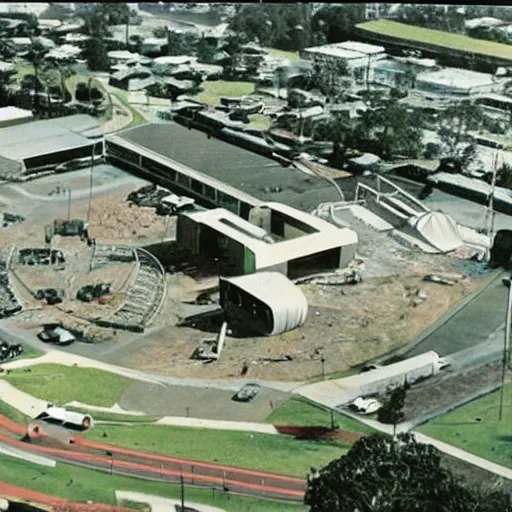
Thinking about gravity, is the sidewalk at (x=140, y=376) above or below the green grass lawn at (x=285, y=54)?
below

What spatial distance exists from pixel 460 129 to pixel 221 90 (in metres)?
2.03

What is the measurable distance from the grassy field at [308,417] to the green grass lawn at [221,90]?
4.23 m

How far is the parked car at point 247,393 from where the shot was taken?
7230mm

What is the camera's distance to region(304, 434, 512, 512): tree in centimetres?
627

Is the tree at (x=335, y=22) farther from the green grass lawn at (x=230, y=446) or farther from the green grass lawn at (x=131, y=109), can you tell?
the green grass lawn at (x=230, y=446)

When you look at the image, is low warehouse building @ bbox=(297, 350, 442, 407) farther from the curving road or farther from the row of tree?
the row of tree

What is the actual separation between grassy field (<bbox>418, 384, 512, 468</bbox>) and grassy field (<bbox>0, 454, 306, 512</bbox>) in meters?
0.93

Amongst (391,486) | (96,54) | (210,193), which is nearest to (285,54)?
(96,54)

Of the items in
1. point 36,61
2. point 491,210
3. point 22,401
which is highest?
point 36,61

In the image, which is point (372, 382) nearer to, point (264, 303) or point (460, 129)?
point (264, 303)

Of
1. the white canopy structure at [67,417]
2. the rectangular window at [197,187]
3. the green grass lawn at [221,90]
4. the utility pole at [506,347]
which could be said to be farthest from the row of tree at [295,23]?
the white canopy structure at [67,417]

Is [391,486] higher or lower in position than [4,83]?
lower

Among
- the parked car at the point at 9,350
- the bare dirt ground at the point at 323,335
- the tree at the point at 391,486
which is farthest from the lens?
the parked car at the point at 9,350

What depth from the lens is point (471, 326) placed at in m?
7.95
